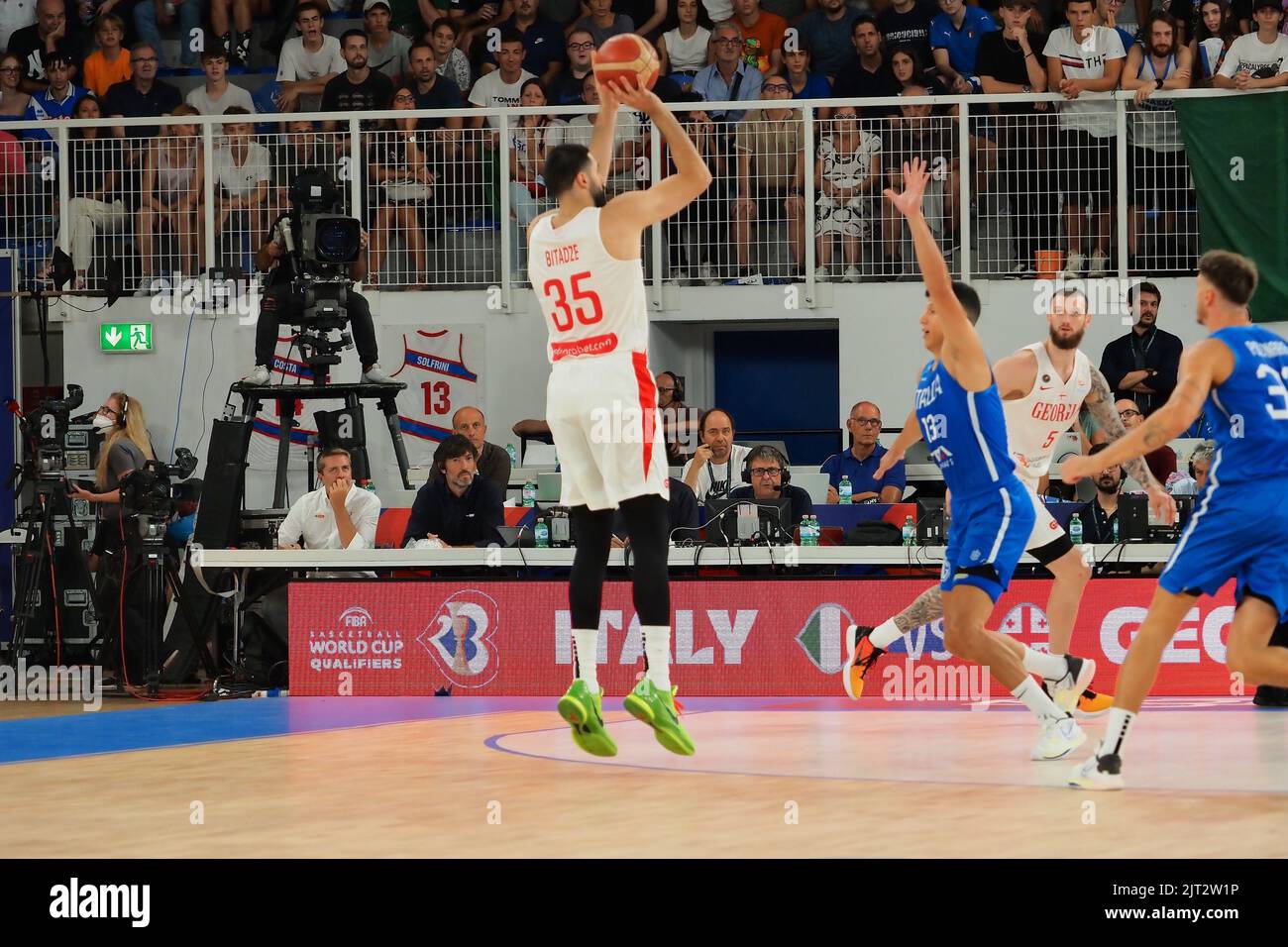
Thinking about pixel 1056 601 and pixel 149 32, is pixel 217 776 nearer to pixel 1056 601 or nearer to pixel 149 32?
pixel 1056 601

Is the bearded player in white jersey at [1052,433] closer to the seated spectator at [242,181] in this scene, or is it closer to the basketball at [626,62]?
the basketball at [626,62]

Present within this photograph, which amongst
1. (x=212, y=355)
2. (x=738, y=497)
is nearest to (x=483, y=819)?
(x=738, y=497)

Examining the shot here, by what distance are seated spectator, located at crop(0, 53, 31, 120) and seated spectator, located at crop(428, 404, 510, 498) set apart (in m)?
6.12

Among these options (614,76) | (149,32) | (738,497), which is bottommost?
(738,497)

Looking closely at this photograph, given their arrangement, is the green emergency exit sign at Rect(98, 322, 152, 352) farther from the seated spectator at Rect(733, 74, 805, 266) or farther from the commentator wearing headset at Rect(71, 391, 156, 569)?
the seated spectator at Rect(733, 74, 805, 266)

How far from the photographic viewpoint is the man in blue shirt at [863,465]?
12.0 metres

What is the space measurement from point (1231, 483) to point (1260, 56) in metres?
8.66

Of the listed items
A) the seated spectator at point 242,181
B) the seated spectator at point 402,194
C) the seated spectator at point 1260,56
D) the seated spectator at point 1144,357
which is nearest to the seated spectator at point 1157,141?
the seated spectator at point 1260,56

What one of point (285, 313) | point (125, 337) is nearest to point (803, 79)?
point (285, 313)

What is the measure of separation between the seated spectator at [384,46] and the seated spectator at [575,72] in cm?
144

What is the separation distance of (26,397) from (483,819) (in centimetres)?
1080

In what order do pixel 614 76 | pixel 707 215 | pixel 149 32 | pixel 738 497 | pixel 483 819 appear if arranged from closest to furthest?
pixel 483 819 < pixel 614 76 < pixel 738 497 < pixel 707 215 < pixel 149 32

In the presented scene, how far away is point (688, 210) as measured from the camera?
47.3ft

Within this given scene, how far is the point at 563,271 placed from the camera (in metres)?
6.97
